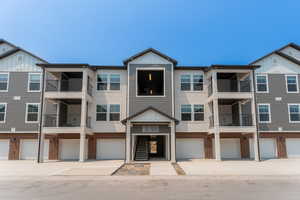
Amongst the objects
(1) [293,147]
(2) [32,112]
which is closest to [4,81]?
(2) [32,112]

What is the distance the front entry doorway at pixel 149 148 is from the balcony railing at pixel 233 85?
25.9ft

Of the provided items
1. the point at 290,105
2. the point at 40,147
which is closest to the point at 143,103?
the point at 40,147

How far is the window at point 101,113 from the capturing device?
765 inches

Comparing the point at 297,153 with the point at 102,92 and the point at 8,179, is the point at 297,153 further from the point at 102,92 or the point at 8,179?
the point at 8,179

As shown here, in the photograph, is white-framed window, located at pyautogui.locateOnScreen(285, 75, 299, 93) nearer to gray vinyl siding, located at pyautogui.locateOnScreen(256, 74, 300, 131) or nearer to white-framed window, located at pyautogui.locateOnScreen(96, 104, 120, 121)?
gray vinyl siding, located at pyautogui.locateOnScreen(256, 74, 300, 131)

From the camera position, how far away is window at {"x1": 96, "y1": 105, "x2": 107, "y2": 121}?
63.8ft

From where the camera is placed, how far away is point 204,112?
64.6ft

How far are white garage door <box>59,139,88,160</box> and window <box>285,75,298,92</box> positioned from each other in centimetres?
2187

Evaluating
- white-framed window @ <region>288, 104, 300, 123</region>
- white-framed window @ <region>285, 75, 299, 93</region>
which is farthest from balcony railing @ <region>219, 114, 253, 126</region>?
white-framed window @ <region>285, 75, 299, 93</region>

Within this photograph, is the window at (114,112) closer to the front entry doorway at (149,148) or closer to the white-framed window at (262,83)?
the front entry doorway at (149,148)

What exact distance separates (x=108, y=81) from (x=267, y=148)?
675 inches

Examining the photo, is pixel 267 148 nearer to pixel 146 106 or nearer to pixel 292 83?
pixel 292 83

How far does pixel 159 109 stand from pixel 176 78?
3727 mm

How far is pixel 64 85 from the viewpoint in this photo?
65.7 feet
